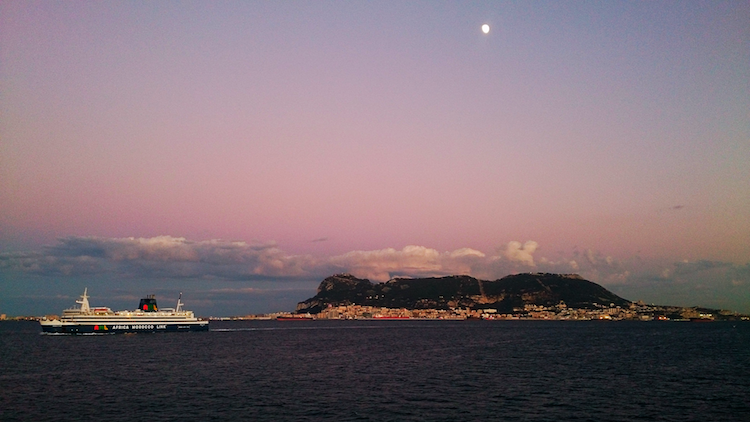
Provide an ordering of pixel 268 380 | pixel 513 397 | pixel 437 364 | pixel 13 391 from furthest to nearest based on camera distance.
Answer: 1. pixel 437 364
2. pixel 268 380
3. pixel 13 391
4. pixel 513 397

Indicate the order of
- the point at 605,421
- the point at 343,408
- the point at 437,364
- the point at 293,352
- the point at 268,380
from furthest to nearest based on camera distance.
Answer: the point at 293,352 → the point at 437,364 → the point at 268,380 → the point at 343,408 → the point at 605,421

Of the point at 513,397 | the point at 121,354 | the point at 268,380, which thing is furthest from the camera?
the point at 121,354

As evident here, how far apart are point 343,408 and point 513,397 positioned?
73.3 feet

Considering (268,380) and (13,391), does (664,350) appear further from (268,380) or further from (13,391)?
(13,391)

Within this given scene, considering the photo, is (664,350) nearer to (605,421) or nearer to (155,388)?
(605,421)

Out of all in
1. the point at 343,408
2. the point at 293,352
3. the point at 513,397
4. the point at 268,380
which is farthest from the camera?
the point at 293,352

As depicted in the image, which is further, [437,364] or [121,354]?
[121,354]

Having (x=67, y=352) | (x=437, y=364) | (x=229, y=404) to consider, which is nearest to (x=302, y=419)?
(x=229, y=404)

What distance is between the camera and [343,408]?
6369 centimetres

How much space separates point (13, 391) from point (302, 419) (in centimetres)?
4596

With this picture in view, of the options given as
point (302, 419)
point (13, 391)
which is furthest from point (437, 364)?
point (13, 391)

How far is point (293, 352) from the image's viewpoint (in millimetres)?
139000

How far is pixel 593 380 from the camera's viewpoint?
8650 centimetres

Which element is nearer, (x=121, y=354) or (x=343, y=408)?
(x=343, y=408)
